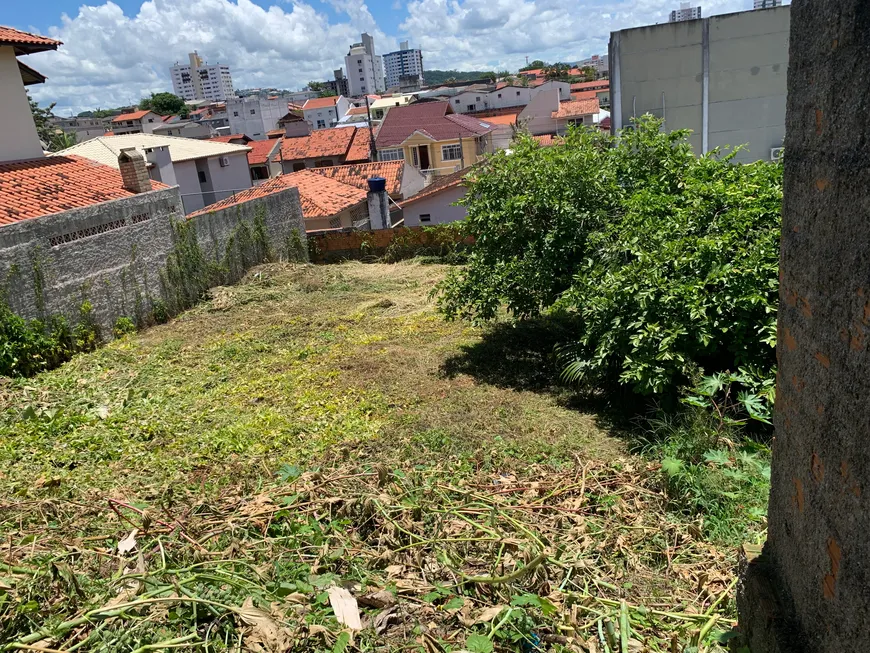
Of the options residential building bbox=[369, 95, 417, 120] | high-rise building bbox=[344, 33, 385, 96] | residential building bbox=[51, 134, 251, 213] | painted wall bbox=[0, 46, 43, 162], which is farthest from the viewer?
high-rise building bbox=[344, 33, 385, 96]

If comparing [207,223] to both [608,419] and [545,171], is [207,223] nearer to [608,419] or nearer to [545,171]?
[545,171]

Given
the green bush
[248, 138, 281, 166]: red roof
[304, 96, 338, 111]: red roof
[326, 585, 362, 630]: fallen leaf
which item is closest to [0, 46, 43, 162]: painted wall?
the green bush

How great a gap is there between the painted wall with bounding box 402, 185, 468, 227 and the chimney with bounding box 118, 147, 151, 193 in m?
11.0

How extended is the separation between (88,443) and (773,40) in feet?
46.4

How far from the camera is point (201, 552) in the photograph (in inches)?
154

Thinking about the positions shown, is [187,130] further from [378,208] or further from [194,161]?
[378,208]

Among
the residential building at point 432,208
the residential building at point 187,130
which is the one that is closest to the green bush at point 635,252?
the residential building at point 432,208

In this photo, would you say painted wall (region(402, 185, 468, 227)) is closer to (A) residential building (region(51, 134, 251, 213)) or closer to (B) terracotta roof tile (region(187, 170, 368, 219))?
(B) terracotta roof tile (region(187, 170, 368, 219))

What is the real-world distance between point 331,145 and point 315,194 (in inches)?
699

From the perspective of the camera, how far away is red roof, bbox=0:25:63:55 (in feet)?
46.0

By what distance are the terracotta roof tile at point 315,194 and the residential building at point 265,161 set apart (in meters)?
14.3

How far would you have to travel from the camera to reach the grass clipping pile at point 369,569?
320 centimetres

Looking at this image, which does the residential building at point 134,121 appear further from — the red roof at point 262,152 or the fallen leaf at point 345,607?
the fallen leaf at point 345,607

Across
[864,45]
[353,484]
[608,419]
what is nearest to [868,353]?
[864,45]
